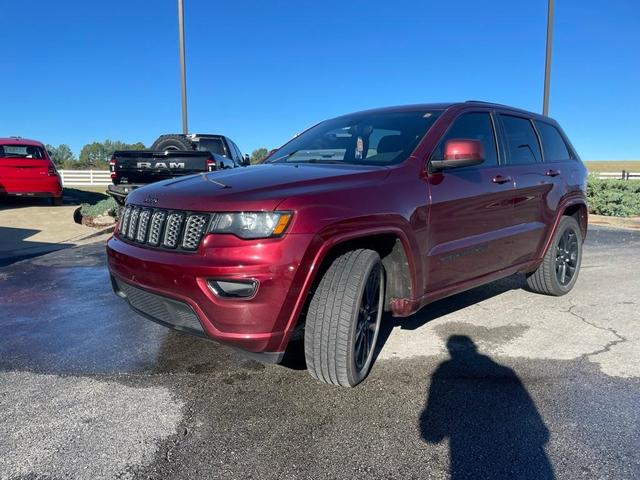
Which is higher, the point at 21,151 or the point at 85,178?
the point at 21,151

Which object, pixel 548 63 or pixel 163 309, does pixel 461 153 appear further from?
pixel 548 63

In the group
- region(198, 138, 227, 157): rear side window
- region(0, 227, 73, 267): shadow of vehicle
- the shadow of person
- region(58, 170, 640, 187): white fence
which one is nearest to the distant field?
region(58, 170, 640, 187): white fence

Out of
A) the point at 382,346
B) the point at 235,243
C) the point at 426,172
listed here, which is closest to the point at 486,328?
the point at 382,346

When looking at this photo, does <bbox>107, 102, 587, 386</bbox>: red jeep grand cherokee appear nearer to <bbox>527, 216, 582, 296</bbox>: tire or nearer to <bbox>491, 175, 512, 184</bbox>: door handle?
<bbox>491, 175, 512, 184</bbox>: door handle

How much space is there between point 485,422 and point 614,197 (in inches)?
534

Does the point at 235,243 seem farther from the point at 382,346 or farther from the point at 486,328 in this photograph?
the point at 486,328

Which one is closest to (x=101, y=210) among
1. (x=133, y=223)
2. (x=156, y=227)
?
(x=133, y=223)

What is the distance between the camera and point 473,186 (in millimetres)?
3738

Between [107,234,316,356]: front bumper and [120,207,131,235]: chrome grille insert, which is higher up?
[120,207,131,235]: chrome grille insert

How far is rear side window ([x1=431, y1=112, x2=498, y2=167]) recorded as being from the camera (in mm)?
3846

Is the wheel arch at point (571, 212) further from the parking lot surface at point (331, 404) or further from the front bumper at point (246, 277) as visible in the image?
the front bumper at point (246, 277)

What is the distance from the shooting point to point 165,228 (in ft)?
9.34

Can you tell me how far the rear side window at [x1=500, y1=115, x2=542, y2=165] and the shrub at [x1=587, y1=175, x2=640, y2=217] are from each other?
1076 centimetres

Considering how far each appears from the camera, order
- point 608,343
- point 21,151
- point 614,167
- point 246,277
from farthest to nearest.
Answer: point 614,167
point 21,151
point 608,343
point 246,277
